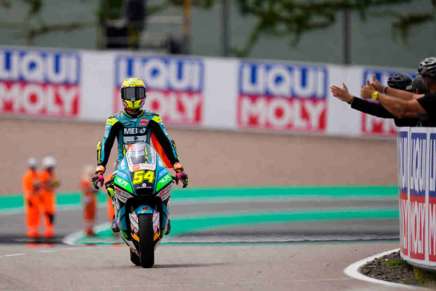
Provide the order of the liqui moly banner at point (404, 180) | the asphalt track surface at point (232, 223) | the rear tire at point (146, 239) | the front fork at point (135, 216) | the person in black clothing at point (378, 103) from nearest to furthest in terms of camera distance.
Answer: the person in black clothing at point (378, 103) → the liqui moly banner at point (404, 180) → the asphalt track surface at point (232, 223) → the rear tire at point (146, 239) → the front fork at point (135, 216)

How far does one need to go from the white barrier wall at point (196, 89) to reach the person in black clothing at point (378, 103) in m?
16.8

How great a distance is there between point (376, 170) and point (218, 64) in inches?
164

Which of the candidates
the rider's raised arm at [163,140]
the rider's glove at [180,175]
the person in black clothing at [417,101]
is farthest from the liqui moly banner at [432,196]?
the rider's raised arm at [163,140]

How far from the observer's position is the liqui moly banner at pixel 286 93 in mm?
28781

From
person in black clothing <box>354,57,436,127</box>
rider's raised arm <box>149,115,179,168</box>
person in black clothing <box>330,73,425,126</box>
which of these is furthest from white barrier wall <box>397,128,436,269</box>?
rider's raised arm <box>149,115,179,168</box>

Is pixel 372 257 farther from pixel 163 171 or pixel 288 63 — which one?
pixel 288 63

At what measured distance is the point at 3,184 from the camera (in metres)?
29.8

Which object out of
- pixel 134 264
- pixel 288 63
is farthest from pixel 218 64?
pixel 134 264

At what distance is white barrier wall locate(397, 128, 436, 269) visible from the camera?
1000 cm

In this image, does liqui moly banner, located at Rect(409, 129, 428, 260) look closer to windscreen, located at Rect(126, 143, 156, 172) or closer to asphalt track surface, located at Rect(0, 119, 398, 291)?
asphalt track surface, located at Rect(0, 119, 398, 291)

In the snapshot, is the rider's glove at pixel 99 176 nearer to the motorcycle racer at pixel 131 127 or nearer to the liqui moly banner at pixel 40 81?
the motorcycle racer at pixel 131 127

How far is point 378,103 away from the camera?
10570mm

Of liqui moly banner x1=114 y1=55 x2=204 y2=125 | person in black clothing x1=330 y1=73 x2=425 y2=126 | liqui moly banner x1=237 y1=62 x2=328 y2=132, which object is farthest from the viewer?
liqui moly banner x1=114 y1=55 x2=204 y2=125

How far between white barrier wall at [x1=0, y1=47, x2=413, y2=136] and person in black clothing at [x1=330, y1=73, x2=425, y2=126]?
1681 cm
